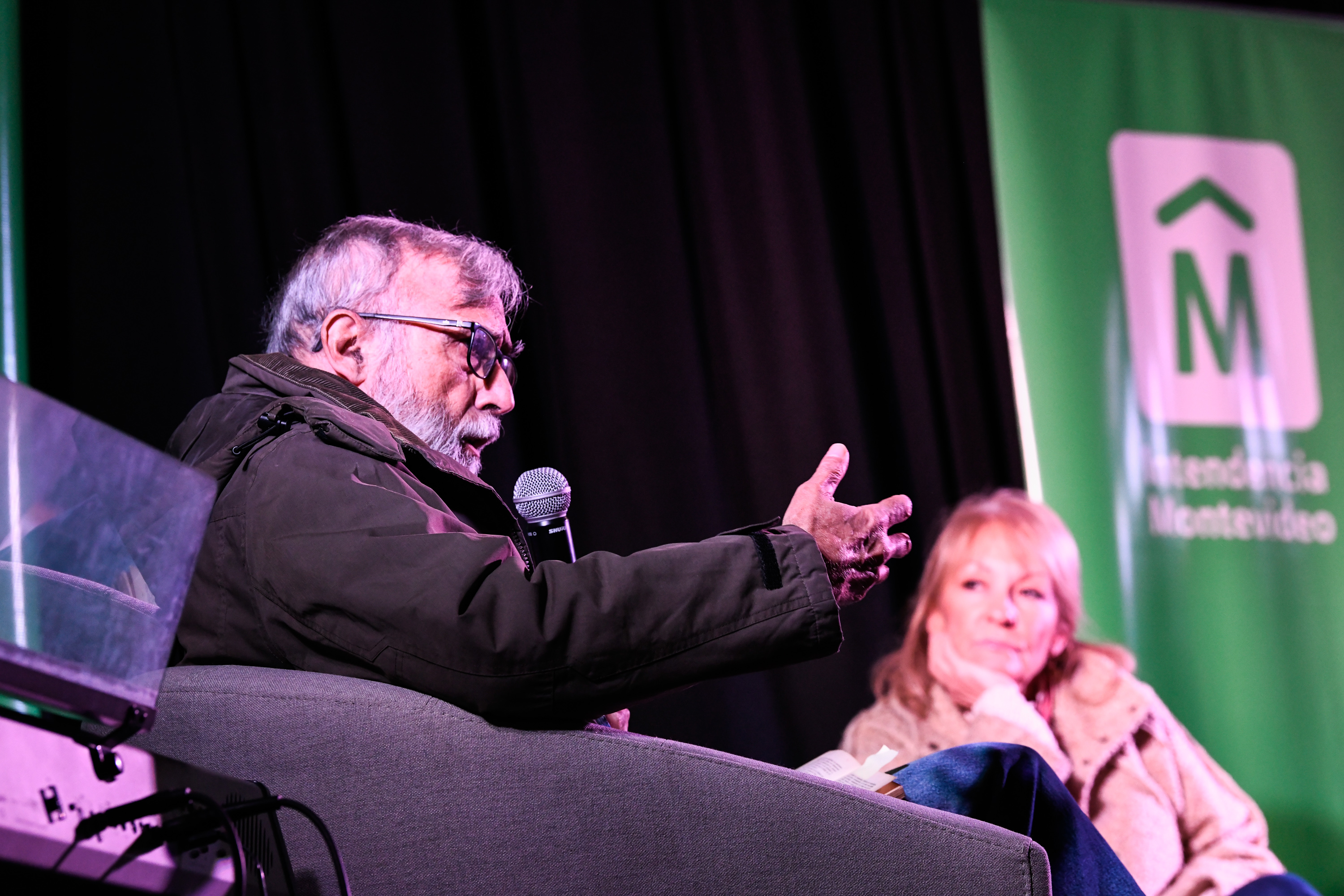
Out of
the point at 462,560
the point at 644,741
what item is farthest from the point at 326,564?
the point at 644,741

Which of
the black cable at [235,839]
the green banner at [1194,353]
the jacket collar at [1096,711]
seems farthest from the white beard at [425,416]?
the green banner at [1194,353]

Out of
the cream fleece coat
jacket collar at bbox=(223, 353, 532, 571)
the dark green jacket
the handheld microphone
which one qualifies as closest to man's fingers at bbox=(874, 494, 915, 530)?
the dark green jacket

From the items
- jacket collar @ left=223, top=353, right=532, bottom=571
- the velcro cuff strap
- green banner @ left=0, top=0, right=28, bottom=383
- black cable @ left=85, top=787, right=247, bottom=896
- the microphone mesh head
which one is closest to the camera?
black cable @ left=85, top=787, right=247, bottom=896

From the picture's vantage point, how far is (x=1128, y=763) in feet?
8.30

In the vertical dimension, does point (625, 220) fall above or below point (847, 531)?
above

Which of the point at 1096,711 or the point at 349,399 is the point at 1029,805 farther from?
the point at 1096,711

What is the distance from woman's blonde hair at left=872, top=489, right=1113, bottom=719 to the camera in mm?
2742

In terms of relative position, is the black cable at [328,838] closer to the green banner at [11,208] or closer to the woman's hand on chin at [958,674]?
the green banner at [11,208]

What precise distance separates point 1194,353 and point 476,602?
115 inches

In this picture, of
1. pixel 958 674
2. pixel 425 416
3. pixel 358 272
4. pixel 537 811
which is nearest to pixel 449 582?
pixel 537 811

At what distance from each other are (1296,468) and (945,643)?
1425 mm

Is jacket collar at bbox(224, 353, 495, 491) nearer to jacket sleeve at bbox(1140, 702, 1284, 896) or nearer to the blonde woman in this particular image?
the blonde woman

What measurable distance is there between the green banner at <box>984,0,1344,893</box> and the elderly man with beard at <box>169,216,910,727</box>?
7.30 feet

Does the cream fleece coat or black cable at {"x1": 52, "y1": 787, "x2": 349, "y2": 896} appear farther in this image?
the cream fleece coat
